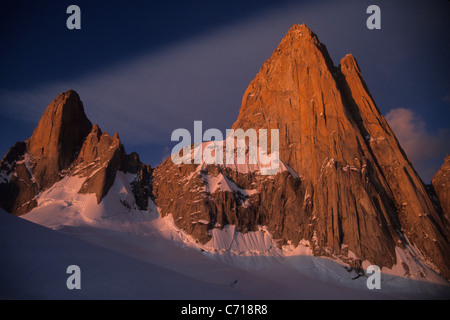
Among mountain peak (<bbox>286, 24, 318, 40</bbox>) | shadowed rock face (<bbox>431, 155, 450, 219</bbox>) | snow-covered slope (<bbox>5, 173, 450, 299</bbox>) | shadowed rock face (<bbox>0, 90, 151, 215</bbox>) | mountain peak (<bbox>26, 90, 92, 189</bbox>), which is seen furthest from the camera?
mountain peak (<bbox>286, 24, 318, 40</bbox>)

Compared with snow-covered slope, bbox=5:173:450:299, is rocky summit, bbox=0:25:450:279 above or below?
above

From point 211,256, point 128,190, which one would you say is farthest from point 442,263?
point 128,190

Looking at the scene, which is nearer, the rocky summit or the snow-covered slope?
the snow-covered slope

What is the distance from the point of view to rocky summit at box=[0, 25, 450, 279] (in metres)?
59.5

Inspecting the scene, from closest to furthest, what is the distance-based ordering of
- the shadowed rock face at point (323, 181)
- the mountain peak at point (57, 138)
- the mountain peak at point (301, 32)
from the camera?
the shadowed rock face at point (323, 181)
the mountain peak at point (57, 138)
the mountain peak at point (301, 32)

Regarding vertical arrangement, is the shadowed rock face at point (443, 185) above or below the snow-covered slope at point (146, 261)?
above

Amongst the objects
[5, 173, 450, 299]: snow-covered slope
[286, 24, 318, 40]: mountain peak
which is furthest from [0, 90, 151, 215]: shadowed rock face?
[286, 24, 318, 40]: mountain peak

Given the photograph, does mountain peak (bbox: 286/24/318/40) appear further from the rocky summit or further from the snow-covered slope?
the snow-covered slope

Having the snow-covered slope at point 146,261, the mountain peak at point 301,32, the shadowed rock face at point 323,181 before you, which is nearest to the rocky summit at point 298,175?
the shadowed rock face at point 323,181

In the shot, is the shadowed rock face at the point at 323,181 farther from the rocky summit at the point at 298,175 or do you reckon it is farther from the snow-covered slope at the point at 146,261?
the snow-covered slope at the point at 146,261

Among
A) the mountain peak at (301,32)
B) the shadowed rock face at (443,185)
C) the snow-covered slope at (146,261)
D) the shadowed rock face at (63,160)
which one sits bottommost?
the snow-covered slope at (146,261)

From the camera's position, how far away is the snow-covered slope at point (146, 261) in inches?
679
